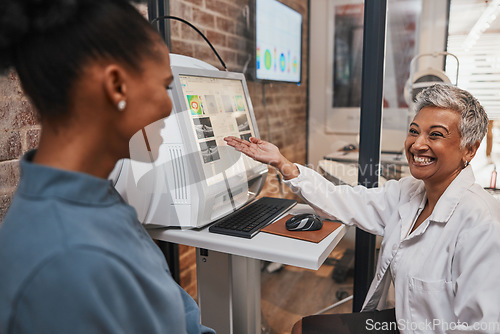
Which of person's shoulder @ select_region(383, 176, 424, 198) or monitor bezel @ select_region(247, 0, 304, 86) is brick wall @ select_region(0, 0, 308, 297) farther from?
person's shoulder @ select_region(383, 176, 424, 198)

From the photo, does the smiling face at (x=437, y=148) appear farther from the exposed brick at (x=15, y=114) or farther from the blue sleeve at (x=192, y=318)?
the exposed brick at (x=15, y=114)

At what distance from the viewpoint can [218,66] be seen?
6.44 feet

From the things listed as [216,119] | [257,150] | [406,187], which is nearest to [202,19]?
[216,119]

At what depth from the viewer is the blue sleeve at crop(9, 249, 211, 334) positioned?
0.50 meters

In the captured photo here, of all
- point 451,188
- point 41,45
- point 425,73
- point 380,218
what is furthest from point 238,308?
point 425,73

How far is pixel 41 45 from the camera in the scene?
527 millimetres

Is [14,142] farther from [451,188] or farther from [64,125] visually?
[451,188]

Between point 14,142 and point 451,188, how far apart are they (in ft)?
4.36

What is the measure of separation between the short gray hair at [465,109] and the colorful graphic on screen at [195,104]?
71 centimetres

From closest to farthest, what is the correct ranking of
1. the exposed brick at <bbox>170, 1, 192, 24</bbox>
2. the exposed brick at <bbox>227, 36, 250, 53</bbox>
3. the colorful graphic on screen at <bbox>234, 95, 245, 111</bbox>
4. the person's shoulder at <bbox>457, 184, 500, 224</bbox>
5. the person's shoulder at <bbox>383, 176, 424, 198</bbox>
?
the person's shoulder at <bbox>457, 184, 500, 224</bbox> < the person's shoulder at <bbox>383, 176, 424, 198</bbox> < the colorful graphic on screen at <bbox>234, 95, 245, 111</bbox> < the exposed brick at <bbox>170, 1, 192, 24</bbox> < the exposed brick at <bbox>227, 36, 250, 53</bbox>

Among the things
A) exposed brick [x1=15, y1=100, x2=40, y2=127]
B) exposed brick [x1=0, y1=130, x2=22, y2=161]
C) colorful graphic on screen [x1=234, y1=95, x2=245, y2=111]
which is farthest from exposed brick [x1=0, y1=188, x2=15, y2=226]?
colorful graphic on screen [x1=234, y1=95, x2=245, y2=111]

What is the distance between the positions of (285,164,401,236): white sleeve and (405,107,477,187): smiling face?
0.22 metres

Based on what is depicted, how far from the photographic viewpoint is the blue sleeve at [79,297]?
495 mm

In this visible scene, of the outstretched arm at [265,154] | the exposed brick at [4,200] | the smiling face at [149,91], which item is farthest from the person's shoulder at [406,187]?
the exposed brick at [4,200]
